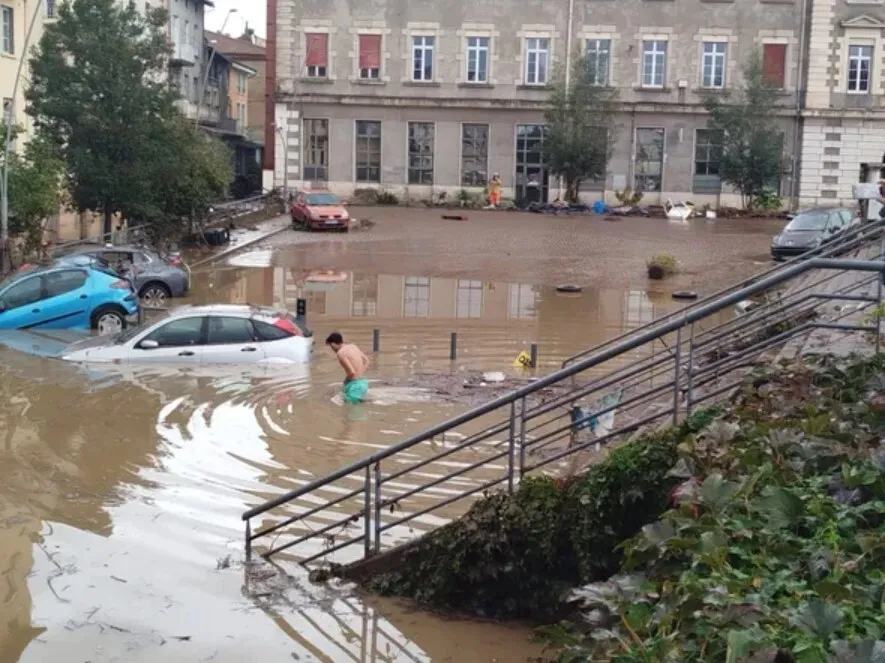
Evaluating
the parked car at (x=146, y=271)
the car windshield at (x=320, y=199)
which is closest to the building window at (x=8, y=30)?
the car windshield at (x=320, y=199)

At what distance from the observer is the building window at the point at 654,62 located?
189ft

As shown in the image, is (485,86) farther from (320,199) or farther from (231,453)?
(231,453)

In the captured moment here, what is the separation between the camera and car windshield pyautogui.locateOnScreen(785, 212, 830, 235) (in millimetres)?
34375

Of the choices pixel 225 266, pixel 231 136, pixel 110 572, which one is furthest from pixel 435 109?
pixel 110 572

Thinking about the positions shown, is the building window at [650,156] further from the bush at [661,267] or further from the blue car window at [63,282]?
the blue car window at [63,282]

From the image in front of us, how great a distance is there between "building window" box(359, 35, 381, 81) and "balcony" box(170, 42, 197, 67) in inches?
348

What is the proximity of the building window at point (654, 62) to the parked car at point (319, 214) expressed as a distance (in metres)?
18.5

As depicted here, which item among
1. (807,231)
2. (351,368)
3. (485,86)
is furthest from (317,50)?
(351,368)

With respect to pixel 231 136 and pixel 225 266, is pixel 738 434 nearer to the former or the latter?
pixel 225 266

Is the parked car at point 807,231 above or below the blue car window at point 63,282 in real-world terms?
above

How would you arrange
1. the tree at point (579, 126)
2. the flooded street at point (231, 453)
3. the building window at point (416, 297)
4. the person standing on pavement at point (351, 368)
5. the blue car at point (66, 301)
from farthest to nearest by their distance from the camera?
the tree at point (579, 126) → the building window at point (416, 297) → the blue car at point (66, 301) → the person standing on pavement at point (351, 368) → the flooded street at point (231, 453)

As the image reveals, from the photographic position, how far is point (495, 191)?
57.2m

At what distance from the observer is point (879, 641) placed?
15.4ft

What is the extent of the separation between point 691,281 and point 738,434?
88.5 ft
